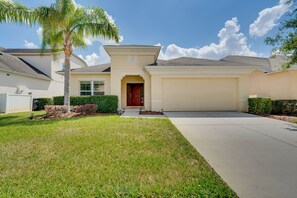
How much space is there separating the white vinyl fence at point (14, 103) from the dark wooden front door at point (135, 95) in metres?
9.73

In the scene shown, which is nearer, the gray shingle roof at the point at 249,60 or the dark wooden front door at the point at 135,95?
the dark wooden front door at the point at 135,95

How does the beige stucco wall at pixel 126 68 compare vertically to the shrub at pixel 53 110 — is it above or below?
above

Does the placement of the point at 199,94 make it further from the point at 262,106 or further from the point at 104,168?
the point at 104,168

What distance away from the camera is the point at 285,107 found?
474 inches

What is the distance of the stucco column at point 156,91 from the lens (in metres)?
13.1

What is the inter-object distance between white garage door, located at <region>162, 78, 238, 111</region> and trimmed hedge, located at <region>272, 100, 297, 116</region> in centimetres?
270

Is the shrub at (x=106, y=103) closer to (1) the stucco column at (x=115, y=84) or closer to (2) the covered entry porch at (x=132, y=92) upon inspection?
(1) the stucco column at (x=115, y=84)

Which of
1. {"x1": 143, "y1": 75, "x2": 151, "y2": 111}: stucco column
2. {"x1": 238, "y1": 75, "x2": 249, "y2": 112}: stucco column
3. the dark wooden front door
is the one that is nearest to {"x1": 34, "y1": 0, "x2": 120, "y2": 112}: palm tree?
{"x1": 143, "y1": 75, "x2": 151, "y2": 111}: stucco column

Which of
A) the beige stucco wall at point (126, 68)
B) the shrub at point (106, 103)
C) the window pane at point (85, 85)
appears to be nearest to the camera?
the shrub at point (106, 103)

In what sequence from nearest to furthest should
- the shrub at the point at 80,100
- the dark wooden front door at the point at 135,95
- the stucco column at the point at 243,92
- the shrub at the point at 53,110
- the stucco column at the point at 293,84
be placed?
the shrub at the point at 53,110
the shrub at the point at 80,100
the stucco column at the point at 243,92
the stucco column at the point at 293,84
the dark wooden front door at the point at 135,95

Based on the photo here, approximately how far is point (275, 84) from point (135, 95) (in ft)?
44.6

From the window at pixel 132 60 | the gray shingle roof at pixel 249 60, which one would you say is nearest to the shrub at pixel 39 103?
Answer: the window at pixel 132 60

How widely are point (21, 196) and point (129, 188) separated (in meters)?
1.72

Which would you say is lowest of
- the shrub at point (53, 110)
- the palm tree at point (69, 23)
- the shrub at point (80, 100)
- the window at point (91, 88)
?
the shrub at point (53, 110)
